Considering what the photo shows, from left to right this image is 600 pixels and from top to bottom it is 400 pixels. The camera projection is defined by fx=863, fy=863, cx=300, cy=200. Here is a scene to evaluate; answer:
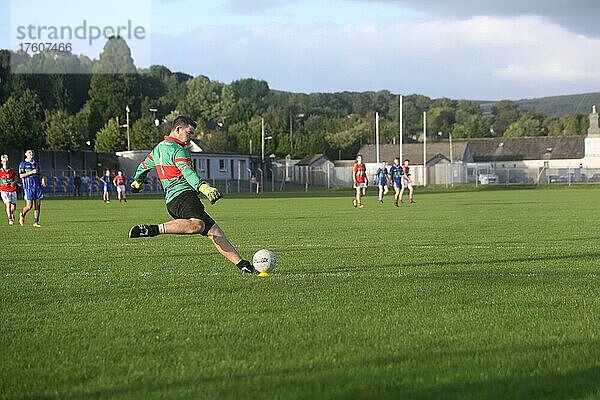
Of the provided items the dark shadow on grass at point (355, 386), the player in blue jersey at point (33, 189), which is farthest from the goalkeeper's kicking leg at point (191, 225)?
the player in blue jersey at point (33, 189)

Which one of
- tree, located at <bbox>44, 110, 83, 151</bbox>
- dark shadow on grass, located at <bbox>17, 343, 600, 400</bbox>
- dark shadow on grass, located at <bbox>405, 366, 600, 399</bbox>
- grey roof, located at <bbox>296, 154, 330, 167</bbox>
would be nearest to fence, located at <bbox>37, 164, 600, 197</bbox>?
grey roof, located at <bbox>296, 154, 330, 167</bbox>

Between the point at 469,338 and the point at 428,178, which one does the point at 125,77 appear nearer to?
the point at 428,178

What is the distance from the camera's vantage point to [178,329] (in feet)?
23.5

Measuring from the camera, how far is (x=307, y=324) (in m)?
7.31

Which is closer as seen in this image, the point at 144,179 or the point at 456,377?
the point at 456,377

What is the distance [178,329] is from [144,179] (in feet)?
15.2

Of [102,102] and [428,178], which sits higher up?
[102,102]

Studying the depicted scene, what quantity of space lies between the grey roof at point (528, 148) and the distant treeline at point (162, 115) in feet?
57.7

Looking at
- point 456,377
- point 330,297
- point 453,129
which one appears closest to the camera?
Answer: point 456,377

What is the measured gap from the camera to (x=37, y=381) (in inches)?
215

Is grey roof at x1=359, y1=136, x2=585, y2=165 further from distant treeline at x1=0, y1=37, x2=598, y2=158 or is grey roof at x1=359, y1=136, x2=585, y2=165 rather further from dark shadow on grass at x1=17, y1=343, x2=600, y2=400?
dark shadow on grass at x1=17, y1=343, x2=600, y2=400

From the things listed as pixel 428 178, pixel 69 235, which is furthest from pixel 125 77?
pixel 69 235

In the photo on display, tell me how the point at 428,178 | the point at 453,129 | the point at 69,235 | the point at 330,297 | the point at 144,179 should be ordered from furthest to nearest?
the point at 453,129 → the point at 428,178 → the point at 69,235 → the point at 144,179 → the point at 330,297

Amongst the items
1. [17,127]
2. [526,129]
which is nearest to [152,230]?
[17,127]
